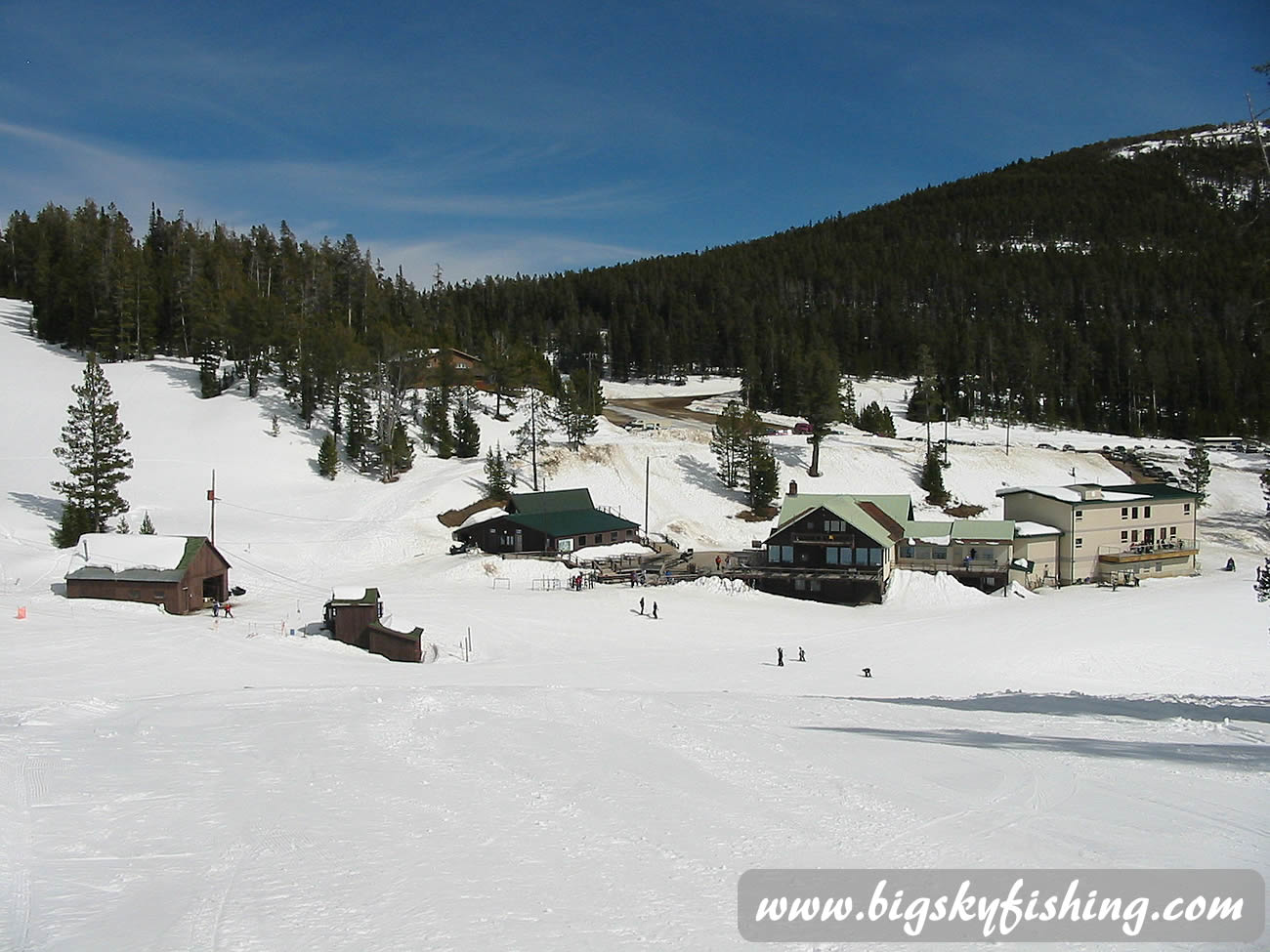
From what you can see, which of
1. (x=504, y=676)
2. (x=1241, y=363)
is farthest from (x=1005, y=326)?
(x=504, y=676)

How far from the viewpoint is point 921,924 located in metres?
7.06

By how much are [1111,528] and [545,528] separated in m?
35.8

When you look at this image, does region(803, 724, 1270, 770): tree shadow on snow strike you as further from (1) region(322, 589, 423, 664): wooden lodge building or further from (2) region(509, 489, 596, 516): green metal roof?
(2) region(509, 489, 596, 516): green metal roof

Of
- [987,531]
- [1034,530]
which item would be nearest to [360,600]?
[987,531]

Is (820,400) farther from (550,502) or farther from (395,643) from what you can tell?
(395,643)

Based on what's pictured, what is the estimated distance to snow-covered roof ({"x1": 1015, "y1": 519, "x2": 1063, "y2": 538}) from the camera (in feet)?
170

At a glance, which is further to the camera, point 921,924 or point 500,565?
point 500,565

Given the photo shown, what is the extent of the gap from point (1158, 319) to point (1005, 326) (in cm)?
3952

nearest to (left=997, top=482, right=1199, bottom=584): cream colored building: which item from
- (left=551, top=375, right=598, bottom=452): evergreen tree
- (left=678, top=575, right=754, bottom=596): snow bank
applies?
(left=678, top=575, right=754, bottom=596): snow bank

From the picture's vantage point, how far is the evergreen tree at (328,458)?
60081mm

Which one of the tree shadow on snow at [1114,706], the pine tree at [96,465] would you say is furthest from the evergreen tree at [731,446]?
the tree shadow on snow at [1114,706]

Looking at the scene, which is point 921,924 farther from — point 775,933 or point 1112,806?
point 1112,806

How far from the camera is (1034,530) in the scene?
52.4m

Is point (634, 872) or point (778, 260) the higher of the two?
point (778, 260)
